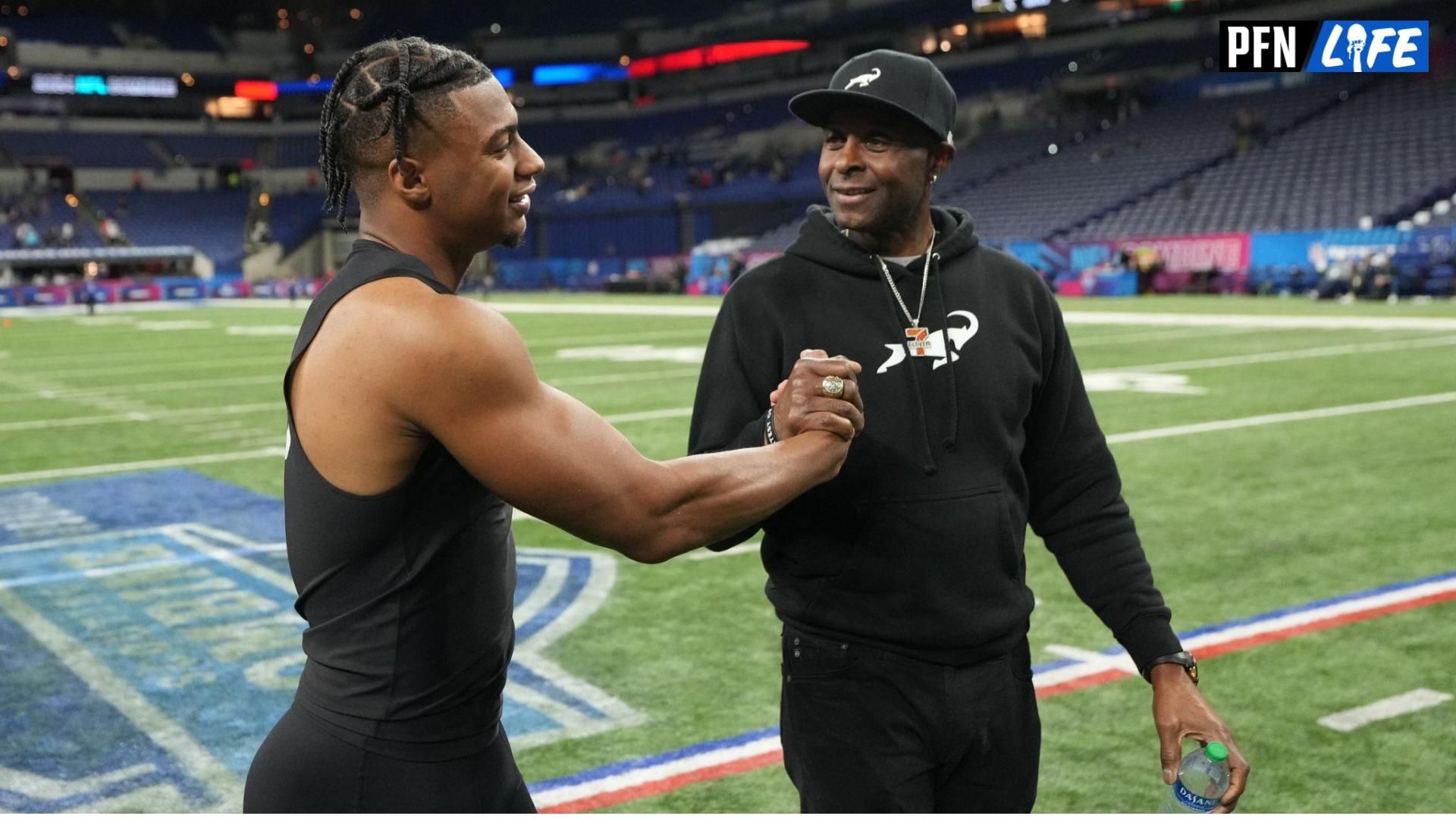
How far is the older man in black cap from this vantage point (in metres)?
2.73

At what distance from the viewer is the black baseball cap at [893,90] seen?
9.18 feet

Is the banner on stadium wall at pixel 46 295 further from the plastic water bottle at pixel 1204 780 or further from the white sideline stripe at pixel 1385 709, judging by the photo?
the plastic water bottle at pixel 1204 780

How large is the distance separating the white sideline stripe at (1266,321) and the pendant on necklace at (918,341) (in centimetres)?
2041

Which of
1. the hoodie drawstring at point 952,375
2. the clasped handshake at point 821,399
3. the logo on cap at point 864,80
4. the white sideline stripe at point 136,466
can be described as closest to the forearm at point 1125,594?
the hoodie drawstring at point 952,375

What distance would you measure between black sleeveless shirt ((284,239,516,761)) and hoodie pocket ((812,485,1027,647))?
0.77m

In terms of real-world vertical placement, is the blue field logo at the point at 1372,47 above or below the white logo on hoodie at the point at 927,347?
above

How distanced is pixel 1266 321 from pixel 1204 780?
72.6 feet

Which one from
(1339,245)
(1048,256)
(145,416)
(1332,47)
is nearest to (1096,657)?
(145,416)

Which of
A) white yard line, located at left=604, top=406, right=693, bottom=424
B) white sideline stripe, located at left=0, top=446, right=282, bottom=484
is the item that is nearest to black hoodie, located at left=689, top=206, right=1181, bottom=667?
white sideline stripe, located at left=0, top=446, right=282, bottom=484

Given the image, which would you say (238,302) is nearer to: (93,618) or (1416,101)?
(1416,101)

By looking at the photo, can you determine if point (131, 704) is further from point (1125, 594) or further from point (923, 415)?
point (1125, 594)

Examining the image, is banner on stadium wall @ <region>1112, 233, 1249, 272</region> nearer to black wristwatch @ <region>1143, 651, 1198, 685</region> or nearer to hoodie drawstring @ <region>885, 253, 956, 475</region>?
black wristwatch @ <region>1143, 651, 1198, 685</region>

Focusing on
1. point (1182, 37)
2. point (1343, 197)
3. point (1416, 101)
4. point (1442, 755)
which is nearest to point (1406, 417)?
point (1442, 755)

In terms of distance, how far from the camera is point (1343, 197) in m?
34.8
